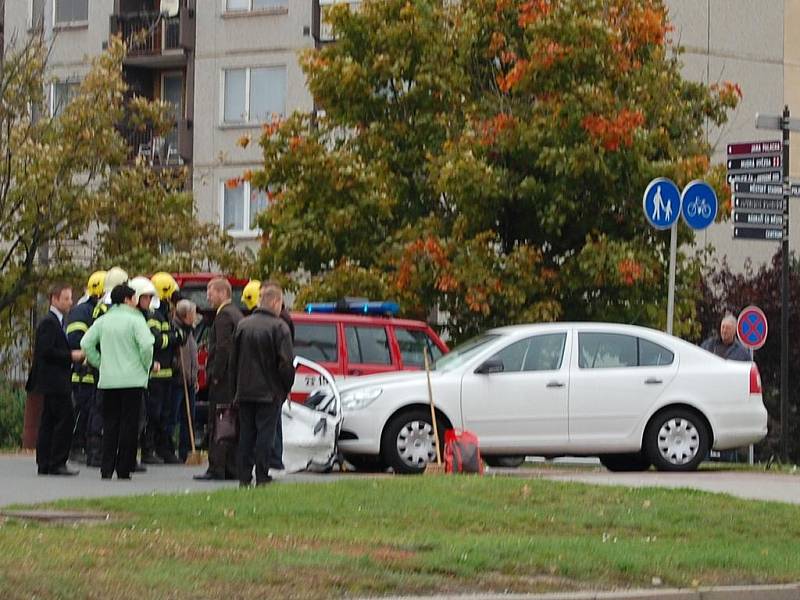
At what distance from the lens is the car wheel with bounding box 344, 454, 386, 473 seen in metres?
20.8

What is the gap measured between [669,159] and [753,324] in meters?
2.50

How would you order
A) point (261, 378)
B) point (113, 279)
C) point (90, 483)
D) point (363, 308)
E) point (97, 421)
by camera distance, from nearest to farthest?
point (261, 378)
point (90, 483)
point (97, 421)
point (113, 279)
point (363, 308)

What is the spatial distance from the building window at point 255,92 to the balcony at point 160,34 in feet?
3.86

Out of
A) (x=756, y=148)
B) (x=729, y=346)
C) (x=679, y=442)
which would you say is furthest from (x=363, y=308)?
(x=756, y=148)

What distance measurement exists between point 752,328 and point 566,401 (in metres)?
7.10

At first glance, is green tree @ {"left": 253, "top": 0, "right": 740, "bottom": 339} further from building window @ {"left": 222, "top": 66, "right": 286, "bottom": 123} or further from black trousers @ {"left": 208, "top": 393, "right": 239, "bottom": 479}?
building window @ {"left": 222, "top": 66, "right": 286, "bottom": 123}

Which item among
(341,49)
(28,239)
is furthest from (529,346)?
(28,239)

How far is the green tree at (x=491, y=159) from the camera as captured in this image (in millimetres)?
26469

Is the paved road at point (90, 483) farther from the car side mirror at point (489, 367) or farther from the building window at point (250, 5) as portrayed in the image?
the building window at point (250, 5)

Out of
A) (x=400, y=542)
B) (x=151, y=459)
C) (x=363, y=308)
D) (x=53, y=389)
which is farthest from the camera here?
(x=363, y=308)

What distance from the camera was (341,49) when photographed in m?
28.6

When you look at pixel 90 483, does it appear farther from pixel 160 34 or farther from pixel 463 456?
pixel 160 34

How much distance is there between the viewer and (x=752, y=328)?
89.0ft

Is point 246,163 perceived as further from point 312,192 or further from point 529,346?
point 529,346
